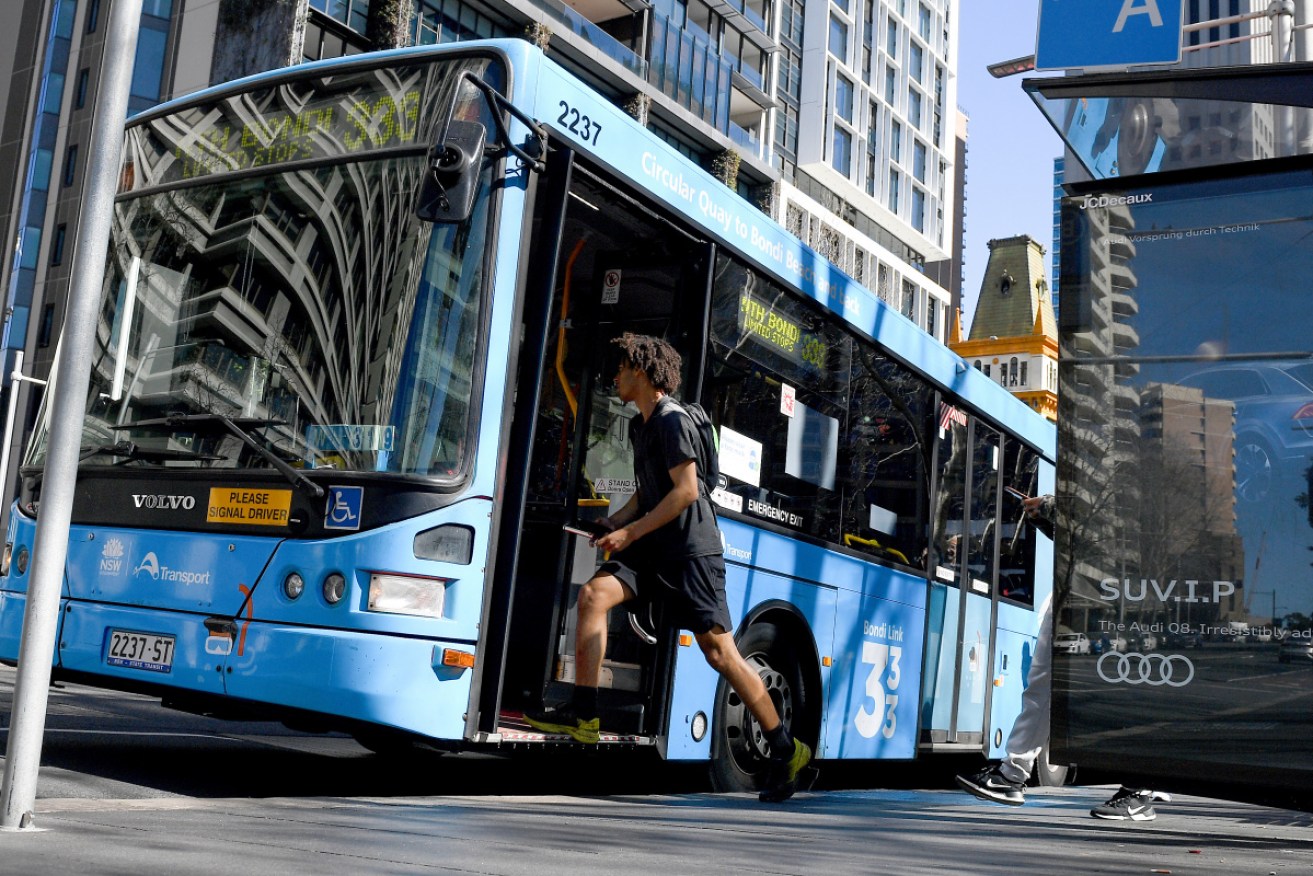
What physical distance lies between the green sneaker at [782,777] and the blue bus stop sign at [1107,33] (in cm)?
446

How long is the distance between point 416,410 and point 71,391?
177 cm

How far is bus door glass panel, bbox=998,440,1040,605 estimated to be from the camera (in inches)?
443

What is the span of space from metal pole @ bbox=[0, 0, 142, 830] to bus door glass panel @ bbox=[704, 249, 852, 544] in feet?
12.0

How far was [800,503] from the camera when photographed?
8133 mm

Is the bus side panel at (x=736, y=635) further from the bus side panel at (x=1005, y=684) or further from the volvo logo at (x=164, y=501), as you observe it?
the bus side panel at (x=1005, y=684)

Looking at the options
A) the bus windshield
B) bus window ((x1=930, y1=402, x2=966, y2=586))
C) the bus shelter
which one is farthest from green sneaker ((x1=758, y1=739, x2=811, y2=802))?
bus window ((x1=930, y1=402, x2=966, y2=586))

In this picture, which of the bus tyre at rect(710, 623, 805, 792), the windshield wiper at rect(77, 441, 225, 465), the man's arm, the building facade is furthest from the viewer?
the building facade

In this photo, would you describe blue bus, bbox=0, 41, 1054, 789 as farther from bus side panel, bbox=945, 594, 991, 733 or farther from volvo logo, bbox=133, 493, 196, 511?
bus side panel, bbox=945, 594, 991, 733

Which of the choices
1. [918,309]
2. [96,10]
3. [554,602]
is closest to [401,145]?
[554,602]

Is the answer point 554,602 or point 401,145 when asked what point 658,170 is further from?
point 554,602

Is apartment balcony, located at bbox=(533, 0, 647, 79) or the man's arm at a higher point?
apartment balcony, located at bbox=(533, 0, 647, 79)

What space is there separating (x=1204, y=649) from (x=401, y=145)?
4088 millimetres

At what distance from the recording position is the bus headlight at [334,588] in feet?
18.4

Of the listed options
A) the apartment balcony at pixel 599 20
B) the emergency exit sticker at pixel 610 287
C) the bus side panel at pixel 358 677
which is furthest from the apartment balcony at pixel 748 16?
the bus side panel at pixel 358 677
